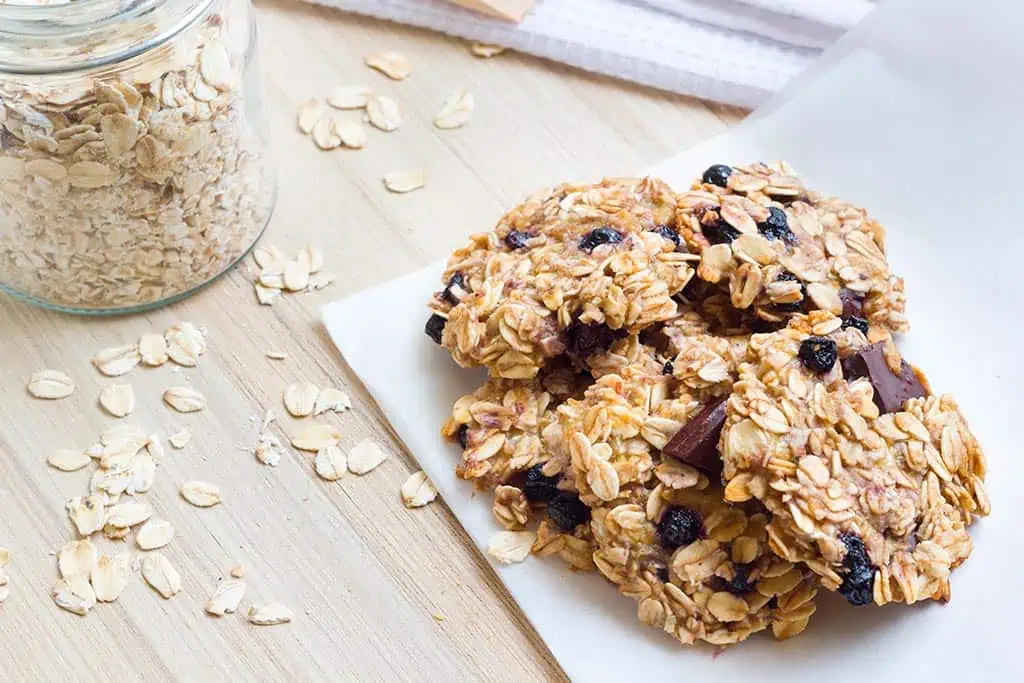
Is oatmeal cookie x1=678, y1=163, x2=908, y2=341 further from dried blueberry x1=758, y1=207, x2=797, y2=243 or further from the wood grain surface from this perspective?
the wood grain surface

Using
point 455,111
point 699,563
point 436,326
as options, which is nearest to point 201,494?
point 436,326

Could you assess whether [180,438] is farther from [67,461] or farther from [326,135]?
[326,135]

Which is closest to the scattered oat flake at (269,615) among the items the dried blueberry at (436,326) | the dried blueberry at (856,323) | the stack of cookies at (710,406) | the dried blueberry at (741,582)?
the stack of cookies at (710,406)

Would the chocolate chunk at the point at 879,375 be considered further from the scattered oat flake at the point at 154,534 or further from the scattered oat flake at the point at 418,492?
the scattered oat flake at the point at 154,534

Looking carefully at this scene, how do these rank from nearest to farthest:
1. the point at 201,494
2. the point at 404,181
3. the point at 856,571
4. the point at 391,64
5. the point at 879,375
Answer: the point at 856,571
the point at 879,375
the point at 201,494
the point at 404,181
the point at 391,64

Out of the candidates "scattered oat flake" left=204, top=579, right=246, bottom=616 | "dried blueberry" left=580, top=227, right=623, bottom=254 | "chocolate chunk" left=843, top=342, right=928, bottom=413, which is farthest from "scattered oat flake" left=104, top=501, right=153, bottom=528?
"chocolate chunk" left=843, top=342, right=928, bottom=413

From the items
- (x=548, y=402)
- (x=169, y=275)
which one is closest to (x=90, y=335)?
(x=169, y=275)
